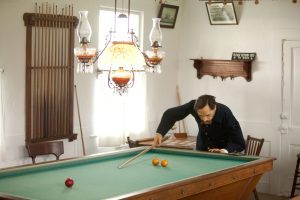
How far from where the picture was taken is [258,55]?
23.9 ft

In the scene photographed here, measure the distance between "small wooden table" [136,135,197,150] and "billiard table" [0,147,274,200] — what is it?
130 centimetres

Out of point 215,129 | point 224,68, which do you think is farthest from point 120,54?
point 224,68

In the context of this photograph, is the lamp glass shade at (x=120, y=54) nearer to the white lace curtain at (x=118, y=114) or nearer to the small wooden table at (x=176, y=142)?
the small wooden table at (x=176, y=142)

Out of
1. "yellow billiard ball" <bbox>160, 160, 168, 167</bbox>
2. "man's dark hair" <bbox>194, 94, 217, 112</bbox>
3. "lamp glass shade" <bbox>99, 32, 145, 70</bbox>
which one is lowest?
"yellow billiard ball" <bbox>160, 160, 168, 167</bbox>

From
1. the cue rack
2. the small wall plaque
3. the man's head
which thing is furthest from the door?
the cue rack

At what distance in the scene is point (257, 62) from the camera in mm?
7293

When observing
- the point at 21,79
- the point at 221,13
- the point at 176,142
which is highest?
the point at 221,13

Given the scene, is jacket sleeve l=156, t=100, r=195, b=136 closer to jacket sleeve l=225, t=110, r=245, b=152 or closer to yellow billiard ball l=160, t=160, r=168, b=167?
jacket sleeve l=225, t=110, r=245, b=152

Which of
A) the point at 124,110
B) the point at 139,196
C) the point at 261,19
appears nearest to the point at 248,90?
the point at 261,19

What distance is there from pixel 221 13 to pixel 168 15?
725 mm

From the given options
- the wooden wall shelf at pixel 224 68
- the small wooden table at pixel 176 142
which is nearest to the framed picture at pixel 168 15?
the wooden wall shelf at pixel 224 68

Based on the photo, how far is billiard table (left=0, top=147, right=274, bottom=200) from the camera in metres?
3.49

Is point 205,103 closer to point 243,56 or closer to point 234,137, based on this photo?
point 234,137

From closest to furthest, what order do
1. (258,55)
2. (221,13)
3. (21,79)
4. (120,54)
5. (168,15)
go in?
1. (120,54)
2. (21,79)
3. (258,55)
4. (221,13)
5. (168,15)
